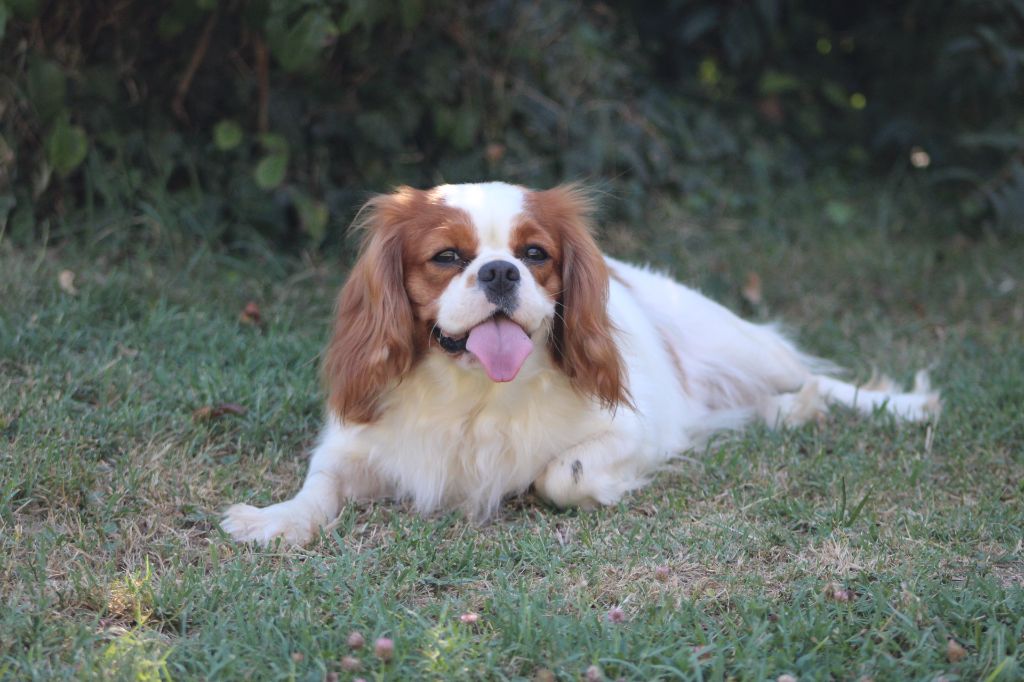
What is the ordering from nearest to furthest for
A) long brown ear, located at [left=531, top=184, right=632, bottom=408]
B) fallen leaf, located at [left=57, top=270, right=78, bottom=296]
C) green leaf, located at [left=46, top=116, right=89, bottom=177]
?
1. long brown ear, located at [left=531, top=184, right=632, bottom=408]
2. fallen leaf, located at [left=57, top=270, right=78, bottom=296]
3. green leaf, located at [left=46, top=116, right=89, bottom=177]

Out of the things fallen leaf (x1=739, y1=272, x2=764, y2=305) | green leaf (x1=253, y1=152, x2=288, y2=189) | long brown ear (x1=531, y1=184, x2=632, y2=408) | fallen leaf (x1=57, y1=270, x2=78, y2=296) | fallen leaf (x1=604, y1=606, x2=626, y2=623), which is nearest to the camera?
fallen leaf (x1=604, y1=606, x2=626, y2=623)

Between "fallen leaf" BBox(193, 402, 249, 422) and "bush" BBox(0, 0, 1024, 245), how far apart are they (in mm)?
1310

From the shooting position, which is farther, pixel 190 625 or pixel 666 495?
pixel 666 495

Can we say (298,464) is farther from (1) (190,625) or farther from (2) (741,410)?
(2) (741,410)

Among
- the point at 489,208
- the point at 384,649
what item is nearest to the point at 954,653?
the point at 384,649

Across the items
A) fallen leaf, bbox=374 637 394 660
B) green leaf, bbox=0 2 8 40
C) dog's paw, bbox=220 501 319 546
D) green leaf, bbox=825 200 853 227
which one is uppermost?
green leaf, bbox=0 2 8 40

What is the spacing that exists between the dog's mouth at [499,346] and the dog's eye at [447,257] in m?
0.19

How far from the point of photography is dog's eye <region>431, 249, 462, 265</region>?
307 cm

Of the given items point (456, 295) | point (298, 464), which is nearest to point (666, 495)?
point (456, 295)

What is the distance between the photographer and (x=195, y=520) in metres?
3.04

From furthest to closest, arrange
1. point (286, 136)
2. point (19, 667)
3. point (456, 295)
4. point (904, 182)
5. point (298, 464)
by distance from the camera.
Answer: point (904, 182) → point (286, 136) → point (298, 464) → point (456, 295) → point (19, 667)

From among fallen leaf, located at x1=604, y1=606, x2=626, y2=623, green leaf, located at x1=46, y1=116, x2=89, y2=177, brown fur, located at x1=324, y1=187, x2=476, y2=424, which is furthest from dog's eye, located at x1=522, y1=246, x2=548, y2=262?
green leaf, located at x1=46, y1=116, x2=89, y2=177

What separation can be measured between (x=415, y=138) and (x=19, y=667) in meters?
3.43

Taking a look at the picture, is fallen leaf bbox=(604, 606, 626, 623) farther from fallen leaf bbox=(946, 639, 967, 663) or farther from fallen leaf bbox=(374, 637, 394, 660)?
fallen leaf bbox=(946, 639, 967, 663)
